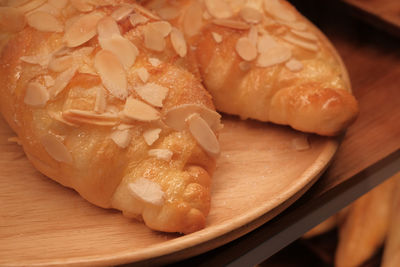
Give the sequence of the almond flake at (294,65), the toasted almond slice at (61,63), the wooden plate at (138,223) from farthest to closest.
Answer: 1. the almond flake at (294,65)
2. the toasted almond slice at (61,63)
3. the wooden plate at (138,223)

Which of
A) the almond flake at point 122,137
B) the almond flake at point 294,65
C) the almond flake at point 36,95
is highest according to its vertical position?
the almond flake at point 294,65

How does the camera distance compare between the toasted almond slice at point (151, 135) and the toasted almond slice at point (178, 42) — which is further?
the toasted almond slice at point (178, 42)

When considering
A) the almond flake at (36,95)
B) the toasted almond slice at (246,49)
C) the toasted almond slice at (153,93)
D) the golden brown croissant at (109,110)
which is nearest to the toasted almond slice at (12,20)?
the golden brown croissant at (109,110)

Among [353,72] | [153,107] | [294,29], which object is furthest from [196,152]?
[353,72]

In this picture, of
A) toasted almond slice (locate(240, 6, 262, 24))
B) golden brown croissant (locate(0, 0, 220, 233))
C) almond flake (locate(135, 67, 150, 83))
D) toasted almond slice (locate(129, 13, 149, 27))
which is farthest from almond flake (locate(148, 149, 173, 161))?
toasted almond slice (locate(240, 6, 262, 24))

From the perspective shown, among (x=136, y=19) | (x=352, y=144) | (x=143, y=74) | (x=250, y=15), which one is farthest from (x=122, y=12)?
(x=352, y=144)

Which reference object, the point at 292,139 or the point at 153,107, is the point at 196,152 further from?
the point at 292,139

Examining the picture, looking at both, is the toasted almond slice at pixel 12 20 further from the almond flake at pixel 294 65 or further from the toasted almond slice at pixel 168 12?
the almond flake at pixel 294 65
